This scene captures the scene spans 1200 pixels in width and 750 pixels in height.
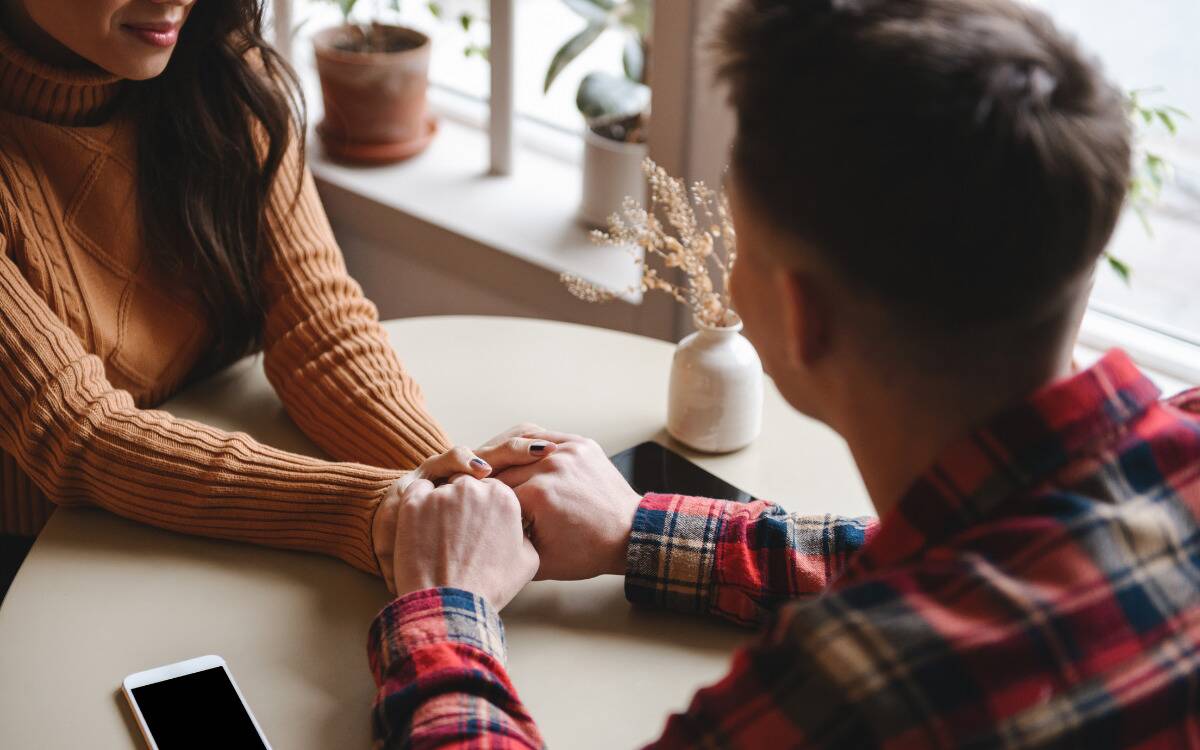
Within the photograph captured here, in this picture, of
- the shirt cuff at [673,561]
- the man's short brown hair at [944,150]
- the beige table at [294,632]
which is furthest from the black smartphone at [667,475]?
the man's short brown hair at [944,150]

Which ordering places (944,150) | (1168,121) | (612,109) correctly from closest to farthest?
(944,150) → (1168,121) → (612,109)

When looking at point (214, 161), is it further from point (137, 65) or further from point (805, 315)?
point (805, 315)

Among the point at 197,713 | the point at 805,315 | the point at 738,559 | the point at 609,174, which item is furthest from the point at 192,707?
the point at 609,174

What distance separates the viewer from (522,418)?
1.35 m

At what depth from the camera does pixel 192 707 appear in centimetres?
94

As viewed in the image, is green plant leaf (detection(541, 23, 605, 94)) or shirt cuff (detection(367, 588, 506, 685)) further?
green plant leaf (detection(541, 23, 605, 94))

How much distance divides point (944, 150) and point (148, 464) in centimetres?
85

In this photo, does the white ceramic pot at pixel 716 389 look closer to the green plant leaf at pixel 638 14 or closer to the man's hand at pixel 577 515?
the man's hand at pixel 577 515

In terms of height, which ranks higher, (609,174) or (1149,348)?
(609,174)

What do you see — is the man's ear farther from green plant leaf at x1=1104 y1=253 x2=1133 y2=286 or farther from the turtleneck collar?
green plant leaf at x1=1104 y1=253 x2=1133 y2=286

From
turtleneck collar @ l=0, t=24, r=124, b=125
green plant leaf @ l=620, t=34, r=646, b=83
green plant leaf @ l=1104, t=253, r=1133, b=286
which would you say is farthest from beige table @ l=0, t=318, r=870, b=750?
green plant leaf @ l=620, t=34, r=646, b=83

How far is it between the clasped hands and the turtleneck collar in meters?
0.60

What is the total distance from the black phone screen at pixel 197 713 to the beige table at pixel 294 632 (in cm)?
2

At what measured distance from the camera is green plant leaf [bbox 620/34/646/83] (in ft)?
6.91
